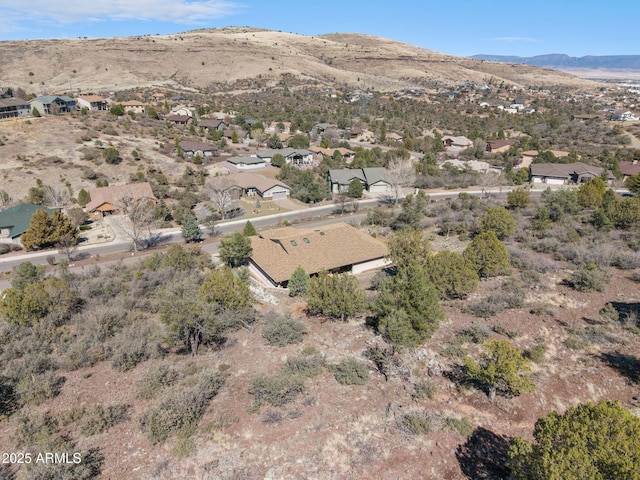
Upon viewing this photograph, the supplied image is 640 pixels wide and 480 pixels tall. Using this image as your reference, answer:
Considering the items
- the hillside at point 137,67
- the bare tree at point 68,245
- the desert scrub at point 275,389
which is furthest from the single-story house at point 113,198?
the hillside at point 137,67

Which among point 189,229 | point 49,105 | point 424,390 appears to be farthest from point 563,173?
point 49,105

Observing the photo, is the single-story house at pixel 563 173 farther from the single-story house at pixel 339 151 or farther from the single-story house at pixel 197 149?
the single-story house at pixel 197 149

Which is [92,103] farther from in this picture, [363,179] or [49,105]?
[363,179]

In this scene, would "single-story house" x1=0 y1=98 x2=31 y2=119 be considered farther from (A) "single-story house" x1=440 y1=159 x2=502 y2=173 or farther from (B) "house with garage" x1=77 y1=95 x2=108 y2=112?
(A) "single-story house" x1=440 y1=159 x2=502 y2=173

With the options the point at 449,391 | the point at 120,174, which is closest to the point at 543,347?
the point at 449,391

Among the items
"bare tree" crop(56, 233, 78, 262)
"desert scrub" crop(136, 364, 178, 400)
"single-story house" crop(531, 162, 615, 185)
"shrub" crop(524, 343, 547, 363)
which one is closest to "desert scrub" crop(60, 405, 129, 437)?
"desert scrub" crop(136, 364, 178, 400)

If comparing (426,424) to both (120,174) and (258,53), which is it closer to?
(120,174)
